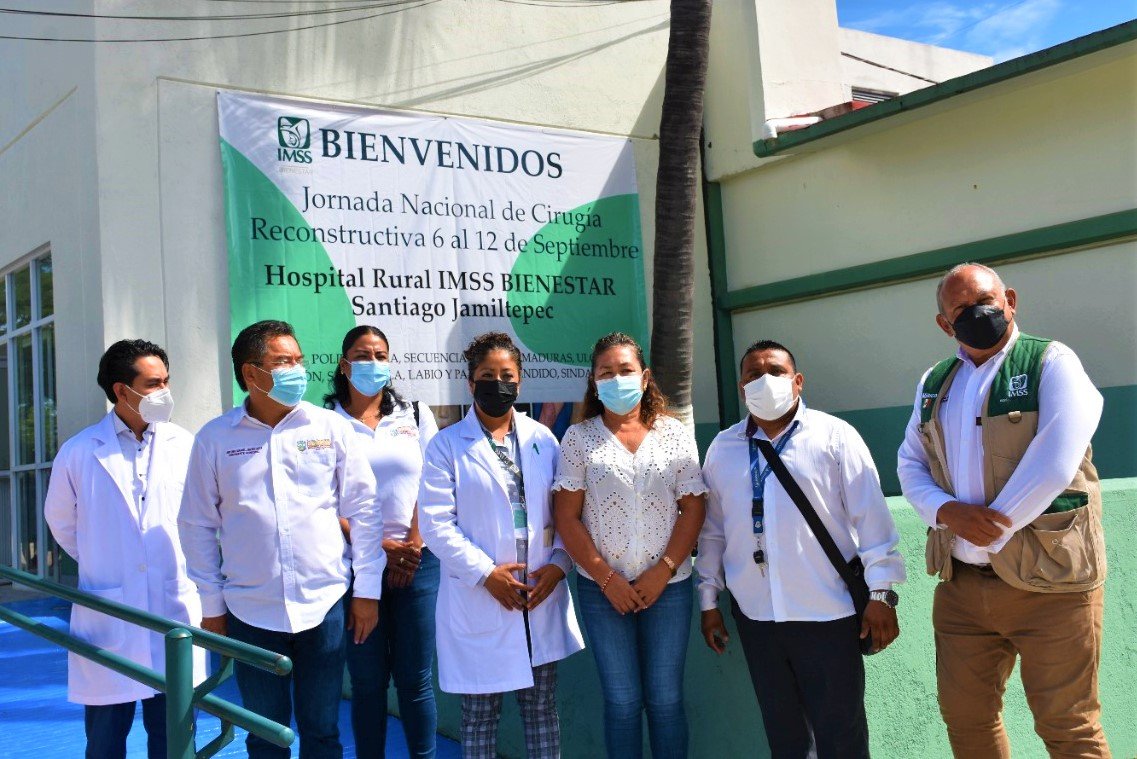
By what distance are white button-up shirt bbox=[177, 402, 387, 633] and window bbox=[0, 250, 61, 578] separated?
5.54 meters

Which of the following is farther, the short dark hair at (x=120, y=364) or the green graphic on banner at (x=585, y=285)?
the green graphic on banner at (x=585, y=285)

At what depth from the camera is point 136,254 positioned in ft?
24.8

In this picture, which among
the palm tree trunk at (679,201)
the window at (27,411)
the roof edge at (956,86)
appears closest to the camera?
the roof edge at (956,86)

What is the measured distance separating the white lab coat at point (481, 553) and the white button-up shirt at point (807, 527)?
2.19 ft

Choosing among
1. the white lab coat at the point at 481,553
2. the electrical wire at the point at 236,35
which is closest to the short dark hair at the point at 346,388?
the white lab coat at the point at 481,553

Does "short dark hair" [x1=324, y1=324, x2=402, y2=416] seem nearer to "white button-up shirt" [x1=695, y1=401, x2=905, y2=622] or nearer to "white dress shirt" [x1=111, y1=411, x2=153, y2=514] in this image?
"white dress shirt" [x1=111, y1=411, x2=153, y2=514]

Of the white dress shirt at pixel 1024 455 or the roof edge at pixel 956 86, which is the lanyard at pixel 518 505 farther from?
the roof edge at pixel 956 86

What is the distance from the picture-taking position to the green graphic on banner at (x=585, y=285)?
9375 millimetres

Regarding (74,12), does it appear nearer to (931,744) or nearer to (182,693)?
(182,693)

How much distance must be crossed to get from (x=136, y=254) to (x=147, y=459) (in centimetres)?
383

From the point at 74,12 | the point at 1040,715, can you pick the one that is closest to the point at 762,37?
the point at 74,12

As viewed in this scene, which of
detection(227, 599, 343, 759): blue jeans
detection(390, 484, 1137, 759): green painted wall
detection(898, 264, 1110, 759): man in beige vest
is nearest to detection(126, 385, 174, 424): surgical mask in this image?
detection(227, 599, 343, 759): blue jeans

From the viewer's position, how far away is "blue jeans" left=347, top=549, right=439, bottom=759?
4309 mm

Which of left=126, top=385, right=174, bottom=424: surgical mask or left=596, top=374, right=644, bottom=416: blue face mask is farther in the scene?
left=126, top=385, right=174, bottom=424: surgical mask
